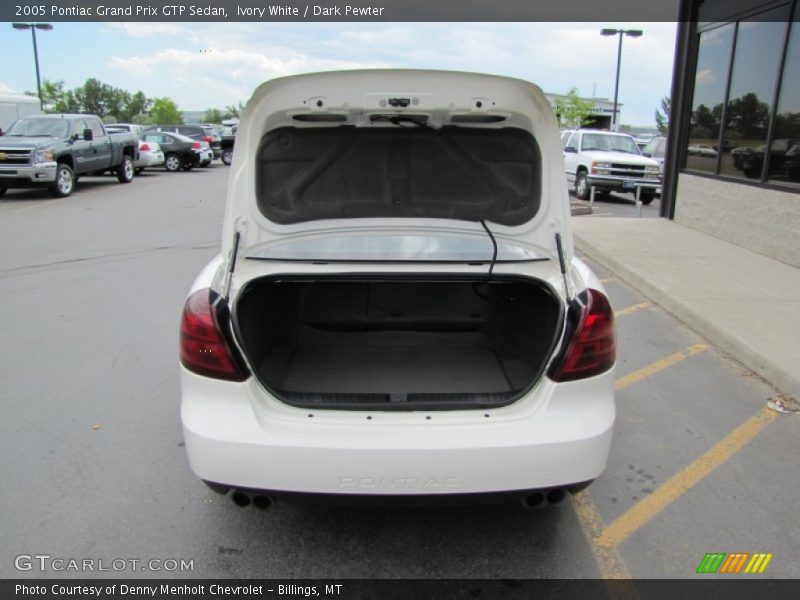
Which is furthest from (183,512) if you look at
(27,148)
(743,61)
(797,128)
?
(27,148)

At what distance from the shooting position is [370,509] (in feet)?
9.82

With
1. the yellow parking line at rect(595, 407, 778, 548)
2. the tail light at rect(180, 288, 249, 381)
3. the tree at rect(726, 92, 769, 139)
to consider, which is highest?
the tree at rect(726, 92, 769, 139)

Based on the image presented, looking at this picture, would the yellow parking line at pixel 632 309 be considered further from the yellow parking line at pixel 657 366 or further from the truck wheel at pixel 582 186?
the truck wheel at pixel 582 186

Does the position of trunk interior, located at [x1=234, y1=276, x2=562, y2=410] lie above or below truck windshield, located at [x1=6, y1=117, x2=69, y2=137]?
below

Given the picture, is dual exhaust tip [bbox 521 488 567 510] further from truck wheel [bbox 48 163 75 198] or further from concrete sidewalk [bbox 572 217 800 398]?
truck wheel [bbox 48 163 75 198]

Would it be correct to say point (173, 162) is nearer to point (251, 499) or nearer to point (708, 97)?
point (708, 97)

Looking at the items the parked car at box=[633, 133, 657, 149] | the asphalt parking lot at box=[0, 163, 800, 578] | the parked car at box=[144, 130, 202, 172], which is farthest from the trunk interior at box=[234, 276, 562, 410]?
the parked car at box=[633, 133, 657, 149]

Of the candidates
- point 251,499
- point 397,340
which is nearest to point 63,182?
point 397,340

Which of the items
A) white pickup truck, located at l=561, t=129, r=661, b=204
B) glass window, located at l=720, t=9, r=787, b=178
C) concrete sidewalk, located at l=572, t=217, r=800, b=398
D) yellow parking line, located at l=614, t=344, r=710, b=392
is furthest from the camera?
white pickup truck, located at l=561, t=129, r=661, b=204

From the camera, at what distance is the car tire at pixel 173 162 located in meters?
25.7

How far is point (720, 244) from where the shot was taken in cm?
950

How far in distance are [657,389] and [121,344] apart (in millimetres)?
4341

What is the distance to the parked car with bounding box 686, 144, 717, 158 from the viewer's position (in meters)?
10.7

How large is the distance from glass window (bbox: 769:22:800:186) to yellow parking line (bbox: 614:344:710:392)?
Answer: 4409 mm
